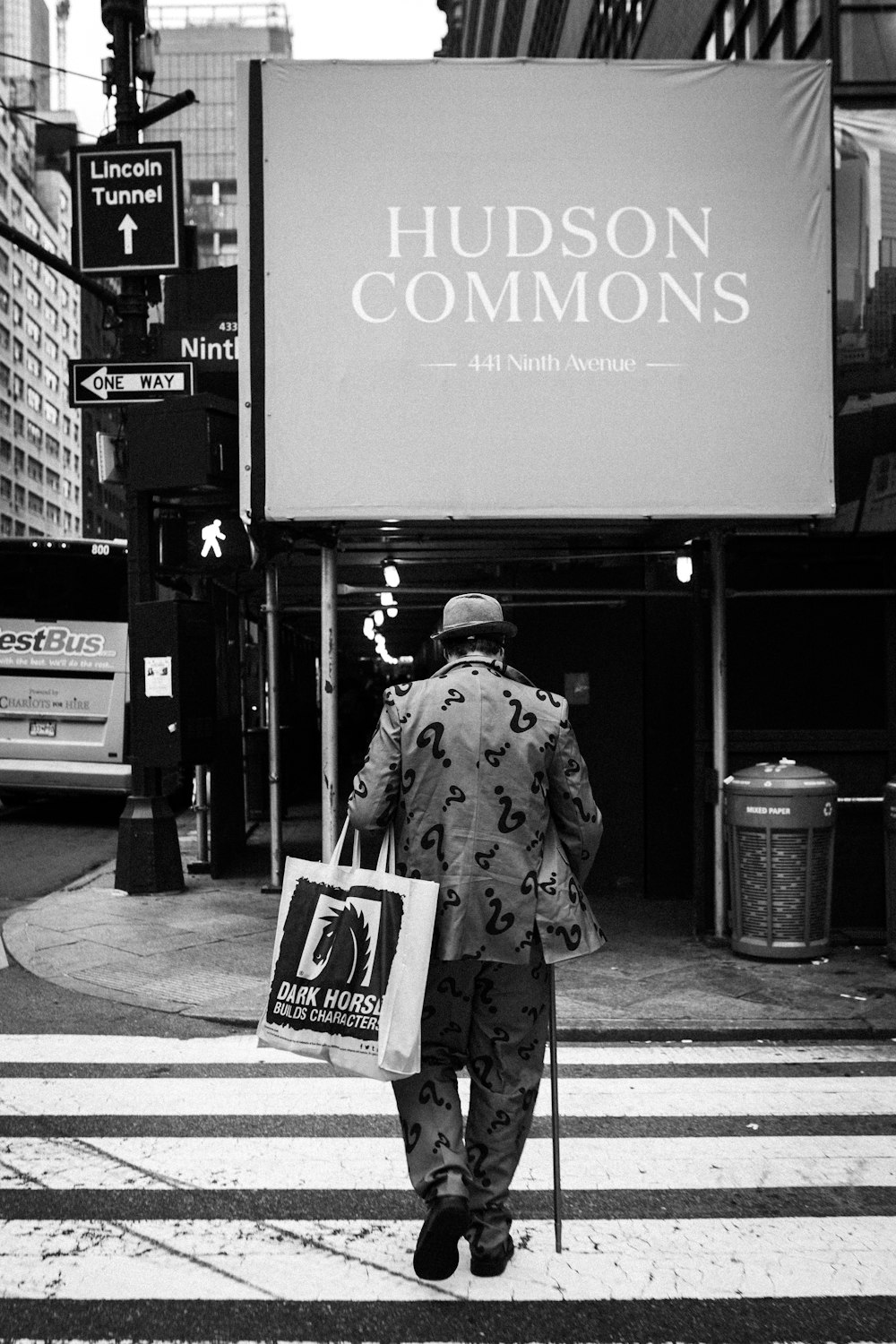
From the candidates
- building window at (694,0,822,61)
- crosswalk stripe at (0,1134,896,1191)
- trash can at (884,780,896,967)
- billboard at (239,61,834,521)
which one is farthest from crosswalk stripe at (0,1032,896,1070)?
building window at (694,0,822,61)

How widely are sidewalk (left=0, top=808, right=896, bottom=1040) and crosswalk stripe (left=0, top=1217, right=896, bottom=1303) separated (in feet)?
8.42

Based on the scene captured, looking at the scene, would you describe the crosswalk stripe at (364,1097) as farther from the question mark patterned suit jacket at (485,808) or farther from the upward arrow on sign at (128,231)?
the upward arrow on sign at (128,231)

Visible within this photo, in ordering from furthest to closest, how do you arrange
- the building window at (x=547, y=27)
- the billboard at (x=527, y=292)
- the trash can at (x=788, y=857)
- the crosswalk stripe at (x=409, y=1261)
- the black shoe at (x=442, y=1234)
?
the building window at (x=547, y=27) → the billboard at (x=527, y=292) → the trash can at (x=788, y=857) → the crosswalk stripe at (x=409, y=1261) → the black shoe at (x=442, y=1234)

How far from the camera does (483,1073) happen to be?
154 inches

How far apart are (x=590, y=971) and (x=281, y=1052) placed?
94.2 inches

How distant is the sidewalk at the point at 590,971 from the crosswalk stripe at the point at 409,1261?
257 centimetres

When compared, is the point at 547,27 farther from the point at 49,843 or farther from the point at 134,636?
the point at 134,636

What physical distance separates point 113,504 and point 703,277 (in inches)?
4758

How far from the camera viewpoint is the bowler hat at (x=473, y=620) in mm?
4074

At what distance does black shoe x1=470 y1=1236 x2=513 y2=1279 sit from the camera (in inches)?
152

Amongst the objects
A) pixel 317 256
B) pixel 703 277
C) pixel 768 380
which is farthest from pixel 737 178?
pixel 317 256

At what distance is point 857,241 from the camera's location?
30.0ft

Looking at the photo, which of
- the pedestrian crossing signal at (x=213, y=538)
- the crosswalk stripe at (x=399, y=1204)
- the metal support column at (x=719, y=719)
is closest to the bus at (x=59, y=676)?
the pedestrian crossing signal at (x=213, y=538)

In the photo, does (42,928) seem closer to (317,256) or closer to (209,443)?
(209,443)
